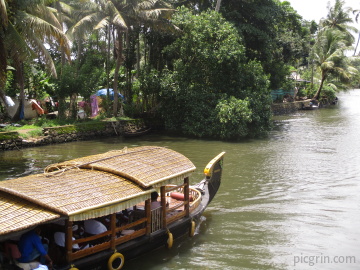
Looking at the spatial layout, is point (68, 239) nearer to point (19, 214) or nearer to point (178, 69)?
point (19, 214)

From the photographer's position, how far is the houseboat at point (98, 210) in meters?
5.33

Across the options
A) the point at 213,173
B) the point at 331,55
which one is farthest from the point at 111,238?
the point at 331,55

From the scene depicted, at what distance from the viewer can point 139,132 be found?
20.5m

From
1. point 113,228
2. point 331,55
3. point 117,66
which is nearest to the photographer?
point 113,228

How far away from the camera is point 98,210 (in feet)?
18.8

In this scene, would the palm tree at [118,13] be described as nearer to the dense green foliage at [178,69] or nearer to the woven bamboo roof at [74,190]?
the dense green foliage at [178,69]

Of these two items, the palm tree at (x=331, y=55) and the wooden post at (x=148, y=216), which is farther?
the palm tree at (x=331, y=55)

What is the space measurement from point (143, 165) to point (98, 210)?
1688 mm

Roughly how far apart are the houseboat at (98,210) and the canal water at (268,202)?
0.54 meters

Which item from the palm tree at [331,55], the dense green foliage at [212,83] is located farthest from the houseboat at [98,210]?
the palm tree at [331,55]

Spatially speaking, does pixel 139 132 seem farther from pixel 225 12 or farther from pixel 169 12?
pixel 225 12

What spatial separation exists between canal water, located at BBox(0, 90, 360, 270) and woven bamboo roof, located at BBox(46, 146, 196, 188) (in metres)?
1.51

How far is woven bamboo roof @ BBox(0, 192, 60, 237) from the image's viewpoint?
4859 mm

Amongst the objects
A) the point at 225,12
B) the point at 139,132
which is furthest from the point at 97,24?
the point at 225,12
